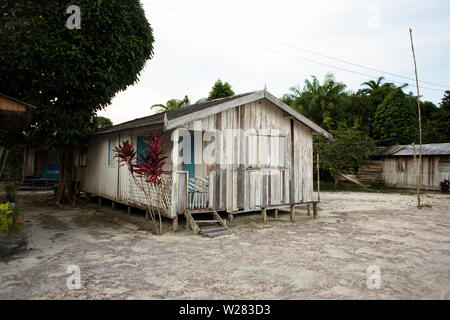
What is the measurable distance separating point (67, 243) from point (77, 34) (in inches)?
277

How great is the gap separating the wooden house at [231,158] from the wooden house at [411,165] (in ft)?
42.2

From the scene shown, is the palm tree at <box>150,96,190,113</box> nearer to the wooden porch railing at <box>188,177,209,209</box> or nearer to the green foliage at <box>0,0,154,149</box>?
the green foliage at <box>0,0,154,149</box>

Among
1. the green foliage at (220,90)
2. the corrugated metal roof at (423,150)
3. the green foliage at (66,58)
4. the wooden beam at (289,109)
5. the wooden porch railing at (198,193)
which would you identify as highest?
the green foliage at (220,90)

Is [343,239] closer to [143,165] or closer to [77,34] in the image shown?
[143,165]

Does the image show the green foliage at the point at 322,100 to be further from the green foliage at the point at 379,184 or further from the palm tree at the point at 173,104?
the palm tree at the point at 173,104

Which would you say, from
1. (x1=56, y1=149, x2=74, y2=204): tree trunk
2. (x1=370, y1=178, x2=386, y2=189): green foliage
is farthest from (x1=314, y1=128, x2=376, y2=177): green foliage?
(x1=56, y1=149, x2=74, y2=204): tree trunk

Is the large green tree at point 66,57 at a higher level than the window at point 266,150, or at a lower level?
higher

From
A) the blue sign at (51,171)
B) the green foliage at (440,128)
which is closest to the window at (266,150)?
the blue sign at (51,171)

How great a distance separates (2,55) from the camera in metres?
9.64

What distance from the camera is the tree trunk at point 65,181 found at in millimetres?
13367

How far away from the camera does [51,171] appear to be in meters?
20.8

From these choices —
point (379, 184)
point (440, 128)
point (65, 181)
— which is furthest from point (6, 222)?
point (440, 128)

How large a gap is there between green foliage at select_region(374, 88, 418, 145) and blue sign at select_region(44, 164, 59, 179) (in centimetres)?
2673

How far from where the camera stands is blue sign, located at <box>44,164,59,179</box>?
20.6 metres
